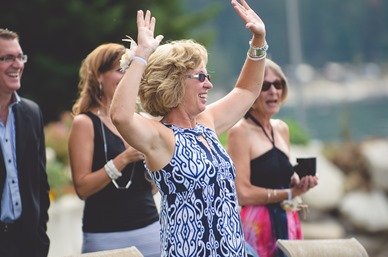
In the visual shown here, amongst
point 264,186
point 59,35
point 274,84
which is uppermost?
point 59,35

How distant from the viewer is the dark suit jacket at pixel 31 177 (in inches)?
171

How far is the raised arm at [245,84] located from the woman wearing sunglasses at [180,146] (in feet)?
0.94

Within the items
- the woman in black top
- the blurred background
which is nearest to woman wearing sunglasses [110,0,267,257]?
the woman in black top

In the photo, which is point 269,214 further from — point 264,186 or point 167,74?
point 167,74

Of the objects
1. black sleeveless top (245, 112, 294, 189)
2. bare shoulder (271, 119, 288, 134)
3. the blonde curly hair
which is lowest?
black sleeveless top (245, 112, 294, 189)

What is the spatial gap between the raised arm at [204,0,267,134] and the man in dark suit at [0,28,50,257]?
110cm

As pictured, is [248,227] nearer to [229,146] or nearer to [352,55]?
[229,146]

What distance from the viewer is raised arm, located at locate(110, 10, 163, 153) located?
3.22 meters

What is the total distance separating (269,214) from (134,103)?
178 cm

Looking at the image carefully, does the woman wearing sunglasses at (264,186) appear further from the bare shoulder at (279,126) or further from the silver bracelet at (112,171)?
the silver bracelet at (112,171)

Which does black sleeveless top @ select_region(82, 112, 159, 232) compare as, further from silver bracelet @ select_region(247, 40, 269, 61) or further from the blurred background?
the blurred background

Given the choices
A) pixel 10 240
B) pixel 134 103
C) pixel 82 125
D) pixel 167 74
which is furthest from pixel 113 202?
pixel 134 103

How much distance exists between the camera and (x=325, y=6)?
21.6 m

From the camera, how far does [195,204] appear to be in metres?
3.37
